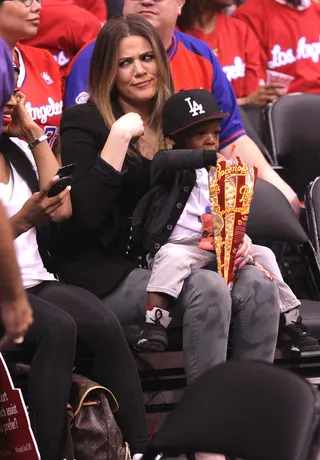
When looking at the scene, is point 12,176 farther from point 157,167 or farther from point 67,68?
point 67,68

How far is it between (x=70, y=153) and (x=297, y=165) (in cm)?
144

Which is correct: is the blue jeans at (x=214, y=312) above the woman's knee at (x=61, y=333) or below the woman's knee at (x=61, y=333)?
below

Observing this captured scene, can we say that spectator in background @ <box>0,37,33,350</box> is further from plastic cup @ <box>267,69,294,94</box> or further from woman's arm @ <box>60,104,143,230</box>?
plastic cup @ <box>267,69,294,94</box>

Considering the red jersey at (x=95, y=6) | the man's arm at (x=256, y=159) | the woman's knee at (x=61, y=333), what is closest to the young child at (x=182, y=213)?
the woman's knee at (x=61, y=333)

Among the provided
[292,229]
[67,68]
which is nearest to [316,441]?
[292,229]

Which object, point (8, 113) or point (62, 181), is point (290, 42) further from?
point (62, 181)

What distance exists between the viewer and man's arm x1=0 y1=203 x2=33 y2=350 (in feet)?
6.42

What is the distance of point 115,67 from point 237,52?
5.45ft

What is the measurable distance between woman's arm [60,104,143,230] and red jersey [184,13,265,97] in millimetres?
1708

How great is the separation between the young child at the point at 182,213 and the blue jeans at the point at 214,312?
0.18 ft

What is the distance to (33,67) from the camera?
3.90 metres

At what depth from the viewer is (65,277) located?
3410mm

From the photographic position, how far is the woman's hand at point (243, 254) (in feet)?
11.0

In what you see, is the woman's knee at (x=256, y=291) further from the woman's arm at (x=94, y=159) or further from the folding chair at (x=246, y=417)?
the folding chair at (x=246, y=417)
